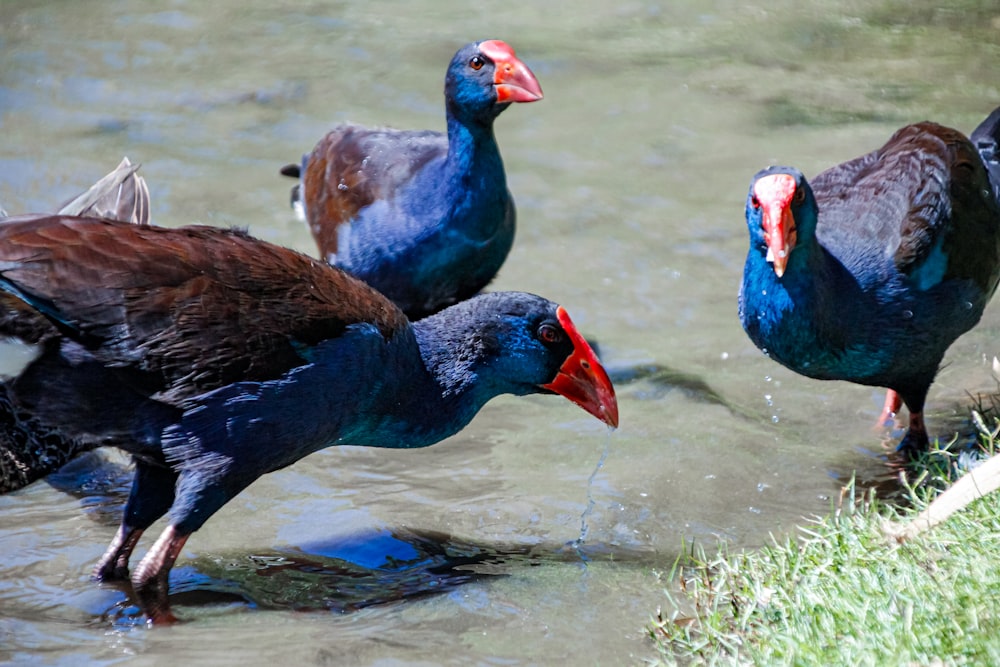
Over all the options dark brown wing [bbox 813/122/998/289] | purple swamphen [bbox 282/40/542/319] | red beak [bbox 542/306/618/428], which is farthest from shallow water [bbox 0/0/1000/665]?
dark brown wing [bbox 813/122/998/289]

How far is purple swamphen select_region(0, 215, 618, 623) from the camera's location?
4.12 m

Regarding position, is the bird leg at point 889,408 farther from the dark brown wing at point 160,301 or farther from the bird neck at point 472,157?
the dark brown wing at point 160,301

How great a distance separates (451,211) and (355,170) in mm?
712

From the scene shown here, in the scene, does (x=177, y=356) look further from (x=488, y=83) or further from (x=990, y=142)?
(x=990, y=142)

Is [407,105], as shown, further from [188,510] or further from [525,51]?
[188,510]

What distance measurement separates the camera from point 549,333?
4824mm

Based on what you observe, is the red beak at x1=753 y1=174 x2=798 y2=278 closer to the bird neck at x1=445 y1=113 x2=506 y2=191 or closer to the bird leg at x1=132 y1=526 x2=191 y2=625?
the bird neck at x1=445 y1=113 x2=506 y2=191

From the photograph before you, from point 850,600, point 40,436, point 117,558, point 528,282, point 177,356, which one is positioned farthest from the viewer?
point 528,282

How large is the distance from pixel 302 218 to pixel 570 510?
2908mm

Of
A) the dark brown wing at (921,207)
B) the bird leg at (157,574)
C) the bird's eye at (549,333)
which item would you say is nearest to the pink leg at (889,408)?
the dark brown wing at (921,207)

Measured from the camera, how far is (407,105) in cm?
907

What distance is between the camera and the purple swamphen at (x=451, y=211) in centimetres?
632

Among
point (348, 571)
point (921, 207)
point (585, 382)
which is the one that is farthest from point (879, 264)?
point (348, 571)

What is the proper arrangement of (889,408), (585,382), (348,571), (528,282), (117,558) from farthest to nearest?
(528,282) < (889,408) < (585,382) < (348,571) < (117,558)
